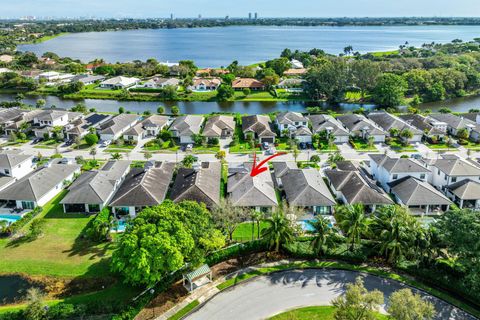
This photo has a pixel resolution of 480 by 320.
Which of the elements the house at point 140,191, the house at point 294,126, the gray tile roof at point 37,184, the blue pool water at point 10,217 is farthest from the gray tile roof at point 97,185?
the house at point 294,126

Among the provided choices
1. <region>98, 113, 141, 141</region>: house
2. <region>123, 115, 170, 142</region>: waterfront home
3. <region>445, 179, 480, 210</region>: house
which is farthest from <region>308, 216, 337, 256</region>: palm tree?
<region>98, 113, 141, 141</region>: house

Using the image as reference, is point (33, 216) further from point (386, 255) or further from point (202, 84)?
point (202, 84)

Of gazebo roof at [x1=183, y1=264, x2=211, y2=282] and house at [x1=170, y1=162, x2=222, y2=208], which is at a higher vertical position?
house at [x1=170, y1=162, x2=222, y2=208]

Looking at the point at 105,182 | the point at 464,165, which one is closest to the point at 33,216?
the point at 105,182

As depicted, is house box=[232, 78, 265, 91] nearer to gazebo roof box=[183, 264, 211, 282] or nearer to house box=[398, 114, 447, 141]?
house box=[398, 114, 447, 141]

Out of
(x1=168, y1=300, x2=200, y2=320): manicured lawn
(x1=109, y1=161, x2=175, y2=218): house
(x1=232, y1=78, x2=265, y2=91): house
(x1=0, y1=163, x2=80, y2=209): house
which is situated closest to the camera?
(x1=168, y1=300, x2=200, y2=320): manicured lawn

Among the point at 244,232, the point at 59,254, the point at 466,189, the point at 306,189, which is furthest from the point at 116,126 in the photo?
the point at 466,189
